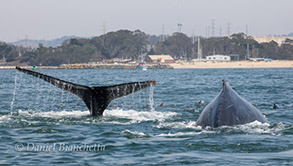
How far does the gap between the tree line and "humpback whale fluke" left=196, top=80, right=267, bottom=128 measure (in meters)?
152

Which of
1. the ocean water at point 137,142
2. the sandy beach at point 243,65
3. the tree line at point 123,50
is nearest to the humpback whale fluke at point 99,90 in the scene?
the ocean water at point 137,142

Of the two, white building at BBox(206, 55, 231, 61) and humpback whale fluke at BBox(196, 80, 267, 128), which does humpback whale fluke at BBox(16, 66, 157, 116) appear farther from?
white building at BBox(206, 55, 231, 61)

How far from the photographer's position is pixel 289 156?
9828mm

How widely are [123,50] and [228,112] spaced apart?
16149 cm

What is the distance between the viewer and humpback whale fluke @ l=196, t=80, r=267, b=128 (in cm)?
1168

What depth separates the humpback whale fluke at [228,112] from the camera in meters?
11.7

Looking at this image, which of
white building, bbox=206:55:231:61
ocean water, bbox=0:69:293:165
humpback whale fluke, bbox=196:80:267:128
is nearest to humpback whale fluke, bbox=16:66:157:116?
ocean water, bbox=0:69:293:165

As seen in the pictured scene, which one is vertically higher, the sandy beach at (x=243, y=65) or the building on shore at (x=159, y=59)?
the building on shore at (x=159, y=59)

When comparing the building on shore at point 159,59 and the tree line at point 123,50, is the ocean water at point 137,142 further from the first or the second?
the tree line at point 123,50

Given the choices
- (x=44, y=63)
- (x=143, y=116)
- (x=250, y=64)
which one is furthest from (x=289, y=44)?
(x=143, y=116)

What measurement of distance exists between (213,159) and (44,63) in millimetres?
155541

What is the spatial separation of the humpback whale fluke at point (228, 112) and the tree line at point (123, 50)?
152 metres

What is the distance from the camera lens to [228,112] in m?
11.8

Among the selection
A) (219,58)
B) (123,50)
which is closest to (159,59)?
(123,50)
